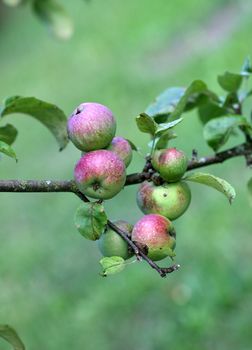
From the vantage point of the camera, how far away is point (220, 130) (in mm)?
1262

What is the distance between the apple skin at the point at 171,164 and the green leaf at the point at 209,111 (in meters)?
0.44

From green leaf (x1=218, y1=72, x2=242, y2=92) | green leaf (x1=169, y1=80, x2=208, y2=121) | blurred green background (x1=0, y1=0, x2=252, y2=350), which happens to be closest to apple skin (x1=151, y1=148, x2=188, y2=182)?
green leaf (x1=169, y1=80, x2=208, y2=121)

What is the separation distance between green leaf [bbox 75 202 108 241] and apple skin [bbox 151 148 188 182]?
129mm

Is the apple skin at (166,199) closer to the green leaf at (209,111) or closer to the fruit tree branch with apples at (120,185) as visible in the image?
the fruit tree branch with apples at (120,185)

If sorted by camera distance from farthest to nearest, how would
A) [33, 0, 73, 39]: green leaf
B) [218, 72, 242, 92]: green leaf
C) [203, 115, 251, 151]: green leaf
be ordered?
[33, 0, 73, 39]: green leaf → [218, 72, 242, 92]: green leaf → [203, 115, 251, 151]: green leaf

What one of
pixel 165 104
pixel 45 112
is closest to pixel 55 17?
pixel 165 104

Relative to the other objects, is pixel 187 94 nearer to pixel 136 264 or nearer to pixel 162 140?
pixel 162 140

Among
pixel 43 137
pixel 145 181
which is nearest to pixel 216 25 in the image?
pixel 43 137

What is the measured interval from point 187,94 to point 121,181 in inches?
16.4

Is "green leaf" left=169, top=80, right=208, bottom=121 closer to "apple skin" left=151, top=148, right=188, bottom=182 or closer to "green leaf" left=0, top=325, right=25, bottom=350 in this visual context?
A: "apple skin" left=151, top=148, right=188, bottom=182

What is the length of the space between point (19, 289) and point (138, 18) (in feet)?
19.0

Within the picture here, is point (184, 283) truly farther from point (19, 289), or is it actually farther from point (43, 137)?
point (43, 137)

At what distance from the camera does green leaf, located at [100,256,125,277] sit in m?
0.87

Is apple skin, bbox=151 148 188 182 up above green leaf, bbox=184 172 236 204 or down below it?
above
